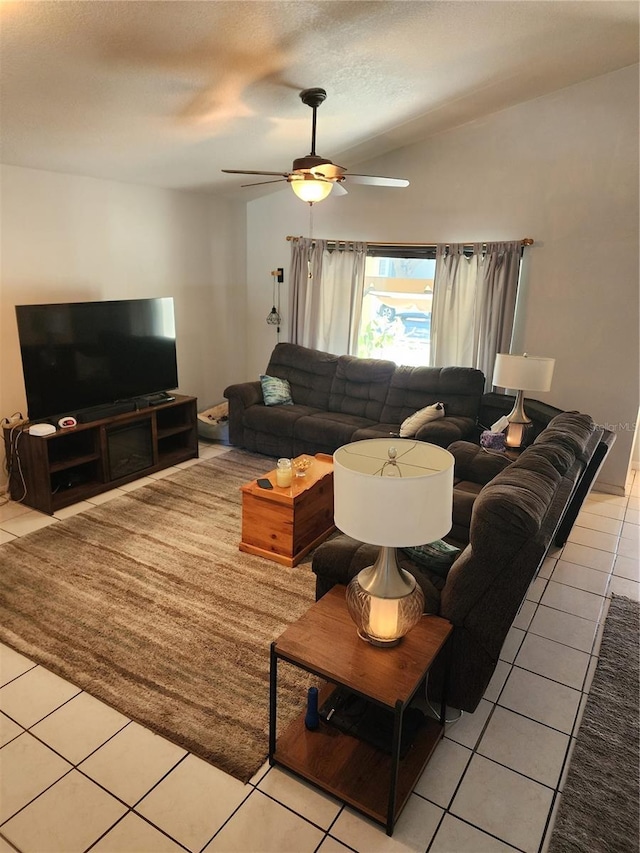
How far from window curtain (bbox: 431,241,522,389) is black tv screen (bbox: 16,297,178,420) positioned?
248 cm

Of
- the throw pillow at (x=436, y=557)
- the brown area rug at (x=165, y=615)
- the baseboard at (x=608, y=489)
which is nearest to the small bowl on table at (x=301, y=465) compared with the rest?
the brown area rug at (x=165, y=615)

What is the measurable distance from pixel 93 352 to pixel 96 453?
30.7 inches

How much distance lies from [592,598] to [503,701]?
115 centimetres

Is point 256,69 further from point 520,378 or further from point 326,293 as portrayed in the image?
point 326,293

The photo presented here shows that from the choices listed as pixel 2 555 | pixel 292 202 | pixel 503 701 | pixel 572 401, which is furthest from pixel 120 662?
pixel 292 202

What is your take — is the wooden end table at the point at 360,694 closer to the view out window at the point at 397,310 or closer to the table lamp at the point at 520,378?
the table lamp at the point at 520,378

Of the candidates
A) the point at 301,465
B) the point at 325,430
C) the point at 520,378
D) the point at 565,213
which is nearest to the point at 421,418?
the point at 325,430

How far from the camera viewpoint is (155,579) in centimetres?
329

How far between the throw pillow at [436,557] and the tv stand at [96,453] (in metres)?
2.77

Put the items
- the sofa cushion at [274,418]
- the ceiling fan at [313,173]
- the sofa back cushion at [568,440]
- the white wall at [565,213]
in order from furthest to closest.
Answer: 1. the sofa cushion at [274,418]
2. the white wall at [565,213]
3. the ceiling fan at [313,173]
4. the sofa back cushion at [568,440]

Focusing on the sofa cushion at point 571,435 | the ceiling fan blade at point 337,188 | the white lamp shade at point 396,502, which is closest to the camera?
the white lamp shade at point 396,502

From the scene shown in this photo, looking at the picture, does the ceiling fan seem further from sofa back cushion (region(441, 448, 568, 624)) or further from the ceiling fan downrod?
sofa back cushion (region(441, 448, 568, 624))

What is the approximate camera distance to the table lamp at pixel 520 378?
12.8ft

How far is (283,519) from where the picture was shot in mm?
3484
